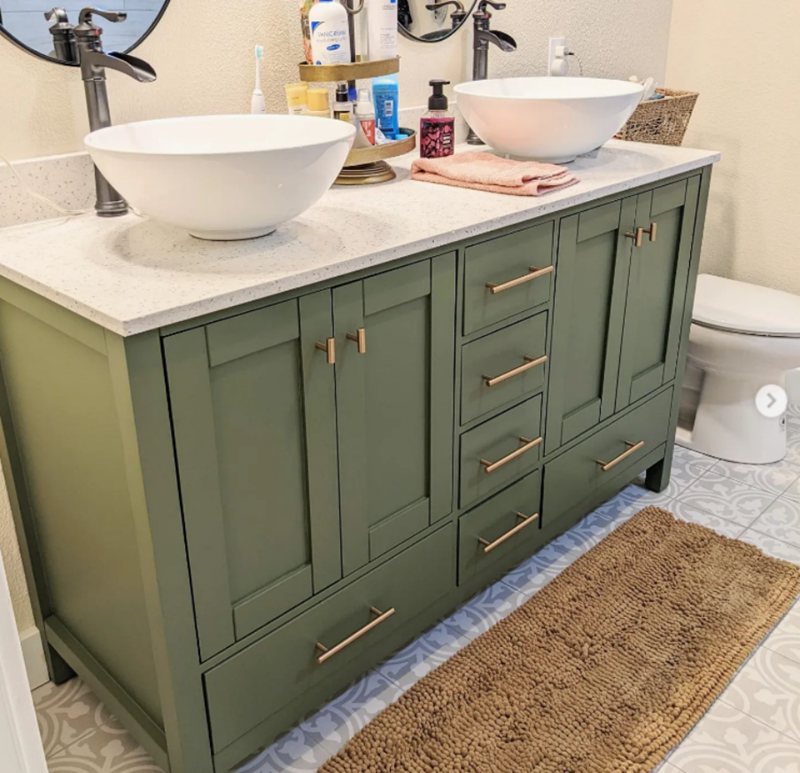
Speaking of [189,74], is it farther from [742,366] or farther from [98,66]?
[742,366]

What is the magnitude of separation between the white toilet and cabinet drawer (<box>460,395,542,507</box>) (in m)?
0.79

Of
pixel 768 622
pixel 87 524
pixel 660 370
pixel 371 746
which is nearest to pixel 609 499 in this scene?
pixel 660 370

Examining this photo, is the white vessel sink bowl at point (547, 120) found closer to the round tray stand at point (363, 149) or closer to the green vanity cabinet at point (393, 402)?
the round tray stand at point (363, 149)

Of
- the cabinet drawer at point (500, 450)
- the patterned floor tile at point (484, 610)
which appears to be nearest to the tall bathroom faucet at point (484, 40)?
the cabinet drawer at point (500, 450)

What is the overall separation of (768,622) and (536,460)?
23.5 inches

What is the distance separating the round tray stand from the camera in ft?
5.28

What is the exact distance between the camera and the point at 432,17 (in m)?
1.99

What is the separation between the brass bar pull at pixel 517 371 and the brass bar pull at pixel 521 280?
164 millimetres

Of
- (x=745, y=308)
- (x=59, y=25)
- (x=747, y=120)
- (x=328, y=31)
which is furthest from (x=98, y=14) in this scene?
(x=747, y=120)

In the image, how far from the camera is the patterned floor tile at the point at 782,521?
2115 mm

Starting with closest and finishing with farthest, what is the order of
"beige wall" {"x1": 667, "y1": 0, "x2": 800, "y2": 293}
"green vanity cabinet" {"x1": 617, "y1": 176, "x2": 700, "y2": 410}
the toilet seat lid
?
"green vanity cabinet" {"x1": 617, "y1": 176, "x2": 700, "y2": 410} → the toilet seat lid → "beige wall" {"x1": 667, "y1": 0, "x2": 800, "y2": 293}

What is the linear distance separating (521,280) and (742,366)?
3.39 ft

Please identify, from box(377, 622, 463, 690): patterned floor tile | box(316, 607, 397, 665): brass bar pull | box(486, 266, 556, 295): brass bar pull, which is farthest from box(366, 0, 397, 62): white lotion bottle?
box(377, 622, 463, 690): patterned floor tile

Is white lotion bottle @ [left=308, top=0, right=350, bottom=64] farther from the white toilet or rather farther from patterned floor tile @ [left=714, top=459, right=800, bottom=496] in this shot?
patterned floor tile @ [left=714, top=459, right=800, bottom=496]
